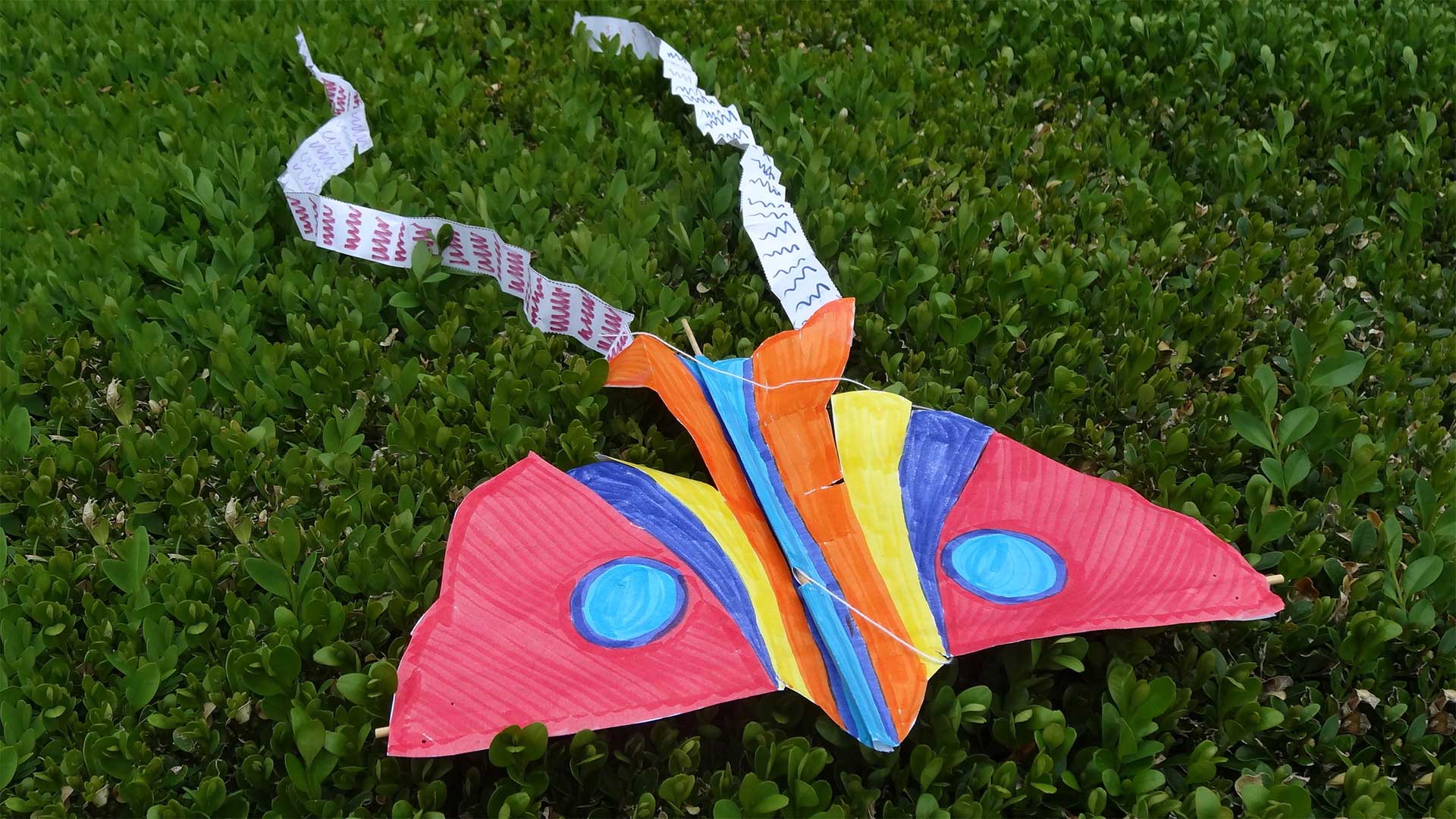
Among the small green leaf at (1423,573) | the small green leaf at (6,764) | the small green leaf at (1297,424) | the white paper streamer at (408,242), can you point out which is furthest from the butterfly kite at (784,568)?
the small green leaf at (6,764)

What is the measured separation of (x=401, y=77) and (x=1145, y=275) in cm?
281

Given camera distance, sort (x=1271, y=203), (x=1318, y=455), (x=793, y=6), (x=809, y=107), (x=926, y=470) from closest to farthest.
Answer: (x=926, y=470), (x=1318, y=455), (x=1271, y=203), (x=809, y=107), (x=793, y=6)

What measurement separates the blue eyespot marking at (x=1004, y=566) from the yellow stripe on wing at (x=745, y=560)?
1.09ft

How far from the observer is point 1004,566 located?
1817 millimetres

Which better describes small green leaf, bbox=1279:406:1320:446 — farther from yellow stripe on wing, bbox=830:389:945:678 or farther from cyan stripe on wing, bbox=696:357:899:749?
cyan stripe on wing, bbox=696:357:899:749

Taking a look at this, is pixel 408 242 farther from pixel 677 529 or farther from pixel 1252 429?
pixel 1252 429

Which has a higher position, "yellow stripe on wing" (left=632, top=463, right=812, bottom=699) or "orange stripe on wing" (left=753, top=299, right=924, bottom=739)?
"orange stripe on wing" (left=753, top=299, right=924, bottom=739)

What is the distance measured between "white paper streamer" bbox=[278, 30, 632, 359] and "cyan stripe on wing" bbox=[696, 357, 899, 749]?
331 millimetres

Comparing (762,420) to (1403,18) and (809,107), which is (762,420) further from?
(1403,18)

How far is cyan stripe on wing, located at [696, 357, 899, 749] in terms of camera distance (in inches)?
64.1

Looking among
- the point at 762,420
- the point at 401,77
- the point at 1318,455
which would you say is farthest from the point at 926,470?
the point at 401,77

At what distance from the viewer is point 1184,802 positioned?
1.74 metres

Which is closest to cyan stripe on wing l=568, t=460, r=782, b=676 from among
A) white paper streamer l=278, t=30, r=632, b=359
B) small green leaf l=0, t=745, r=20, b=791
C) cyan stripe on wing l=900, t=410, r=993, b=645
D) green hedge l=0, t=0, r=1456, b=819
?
green hedge l=0, t=0, r=1456, b=819

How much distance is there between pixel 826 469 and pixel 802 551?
24 centimetres
